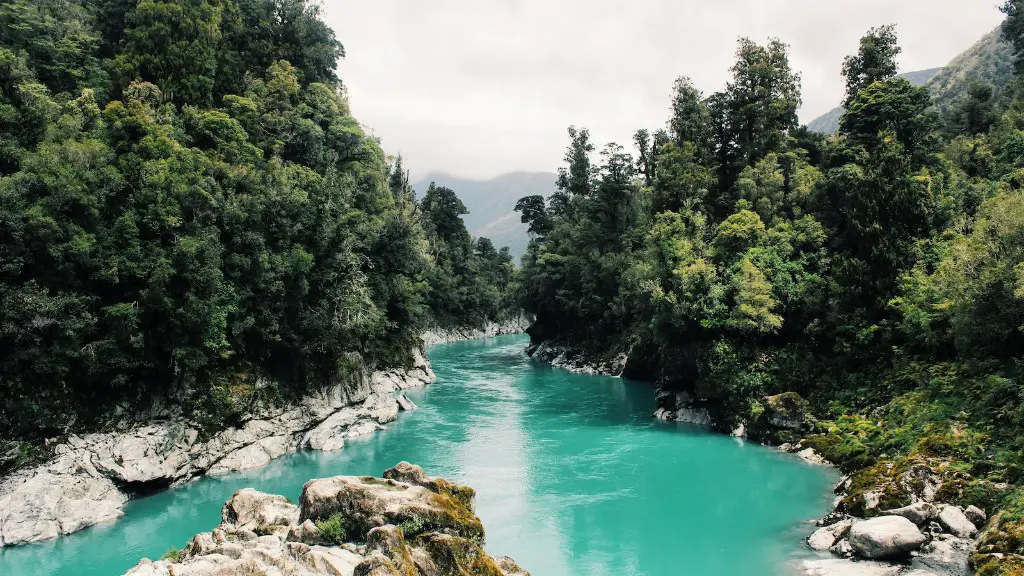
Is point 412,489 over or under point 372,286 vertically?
under

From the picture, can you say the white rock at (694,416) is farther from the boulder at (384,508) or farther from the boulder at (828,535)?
the boulder at (384,508)

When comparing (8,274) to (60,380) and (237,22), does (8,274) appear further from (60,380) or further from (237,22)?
(237,22)

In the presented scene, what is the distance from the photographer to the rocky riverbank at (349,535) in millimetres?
9797

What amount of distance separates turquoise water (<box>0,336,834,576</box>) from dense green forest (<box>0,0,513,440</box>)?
165 inches

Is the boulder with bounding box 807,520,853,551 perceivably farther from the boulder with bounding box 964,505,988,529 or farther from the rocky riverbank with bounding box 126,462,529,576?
the rocky riverbank with bounding box 126,462,529,576

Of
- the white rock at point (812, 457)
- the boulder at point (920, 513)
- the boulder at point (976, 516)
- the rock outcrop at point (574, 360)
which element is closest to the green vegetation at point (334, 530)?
the boulder at point (920, 513)

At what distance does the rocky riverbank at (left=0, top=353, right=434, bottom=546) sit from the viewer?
56.0 ft

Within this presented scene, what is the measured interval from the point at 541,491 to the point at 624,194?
111 ft

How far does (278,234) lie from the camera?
2595cm

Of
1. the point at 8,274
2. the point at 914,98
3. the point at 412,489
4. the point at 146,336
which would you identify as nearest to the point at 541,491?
the point at 412,489

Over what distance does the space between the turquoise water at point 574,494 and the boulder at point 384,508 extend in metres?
4.07

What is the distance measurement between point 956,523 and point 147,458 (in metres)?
24.2

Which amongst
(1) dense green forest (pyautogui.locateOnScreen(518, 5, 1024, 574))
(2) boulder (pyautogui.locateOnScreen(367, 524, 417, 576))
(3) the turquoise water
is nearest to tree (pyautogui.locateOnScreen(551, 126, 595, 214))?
(1) dense green forest (pyautogui.locateOnScreen(518, 5, 1024, 574))

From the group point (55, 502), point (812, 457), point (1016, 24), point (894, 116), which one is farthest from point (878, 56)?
point (55, 502)
